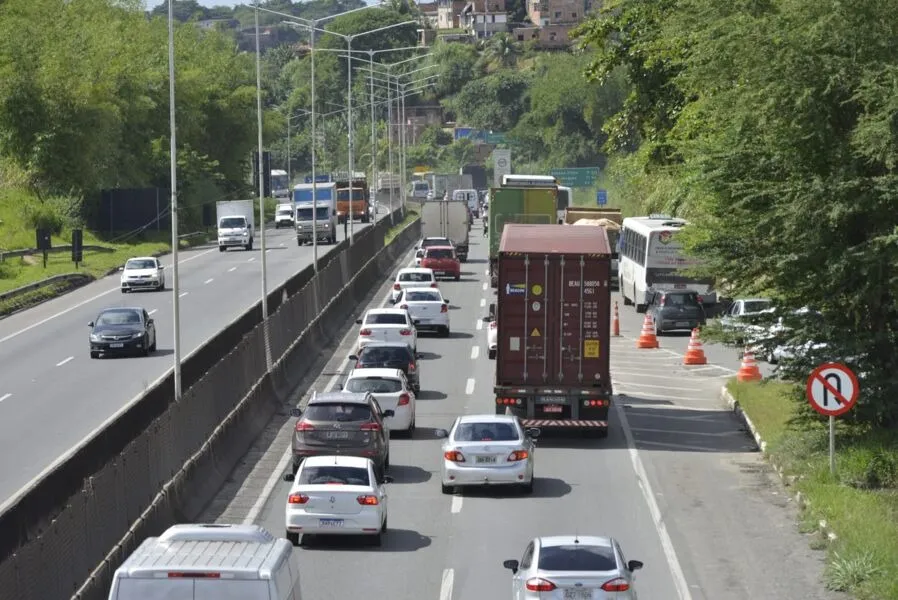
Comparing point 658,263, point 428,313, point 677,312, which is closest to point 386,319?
point 428,313

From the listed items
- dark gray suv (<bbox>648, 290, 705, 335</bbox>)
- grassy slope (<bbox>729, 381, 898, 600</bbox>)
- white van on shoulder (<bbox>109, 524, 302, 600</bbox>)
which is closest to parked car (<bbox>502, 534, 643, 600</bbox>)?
grassy slope (<bbox>729, 381, 898, 600</bbox>)

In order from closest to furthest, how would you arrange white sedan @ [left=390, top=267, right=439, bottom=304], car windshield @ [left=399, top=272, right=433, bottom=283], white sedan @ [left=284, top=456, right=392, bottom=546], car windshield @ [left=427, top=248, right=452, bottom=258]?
1. white sedan @ [left=284, top=456, right=392, bottom=546]
2. white sedan @ [left=390, top=267, right=439, bottom=304]
3. car windshield @ [left=399, top=272, right=433, bottom=283]
4. car windshield @ [left=427, top=248, right=452, bottom=258]

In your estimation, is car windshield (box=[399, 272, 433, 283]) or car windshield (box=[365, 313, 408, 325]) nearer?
car windshield (box=[365, 313, 408, 325])

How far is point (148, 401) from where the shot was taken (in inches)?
1049

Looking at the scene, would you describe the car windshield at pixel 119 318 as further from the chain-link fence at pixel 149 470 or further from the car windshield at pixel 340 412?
the car windshield at pixel 340 412

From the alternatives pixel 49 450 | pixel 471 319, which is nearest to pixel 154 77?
pixel 471 319

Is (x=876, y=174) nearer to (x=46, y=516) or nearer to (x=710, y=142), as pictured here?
(x=710, y=142)

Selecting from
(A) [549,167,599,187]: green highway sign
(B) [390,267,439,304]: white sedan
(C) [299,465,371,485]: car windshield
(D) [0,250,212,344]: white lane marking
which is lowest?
(D) [0,250,212,344]: white lane marking

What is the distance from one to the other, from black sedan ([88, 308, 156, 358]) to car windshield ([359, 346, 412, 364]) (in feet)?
32.6

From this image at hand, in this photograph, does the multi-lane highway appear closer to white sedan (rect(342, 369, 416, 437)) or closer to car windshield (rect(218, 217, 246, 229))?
white sedan (rect(342, 369, 416, 437))

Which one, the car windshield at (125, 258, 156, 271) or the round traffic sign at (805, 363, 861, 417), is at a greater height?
the round traffic sign at (805, 363, 861, 417)

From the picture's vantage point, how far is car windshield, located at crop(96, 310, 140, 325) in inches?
1772

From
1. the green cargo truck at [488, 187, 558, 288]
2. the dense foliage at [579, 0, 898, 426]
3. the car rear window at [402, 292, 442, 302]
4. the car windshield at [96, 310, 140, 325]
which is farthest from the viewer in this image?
the green cargo truck at [488, 187, 558, 288]

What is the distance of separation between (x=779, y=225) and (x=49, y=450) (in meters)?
13.5
